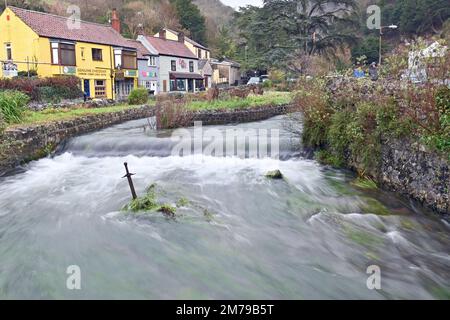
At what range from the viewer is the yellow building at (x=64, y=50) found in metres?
29.2

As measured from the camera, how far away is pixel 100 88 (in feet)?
115

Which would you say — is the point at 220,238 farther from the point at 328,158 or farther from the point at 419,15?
the point at 419,15

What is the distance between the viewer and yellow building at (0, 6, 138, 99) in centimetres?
2922

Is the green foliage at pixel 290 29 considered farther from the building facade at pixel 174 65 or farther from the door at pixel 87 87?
the door at pixel 87 87

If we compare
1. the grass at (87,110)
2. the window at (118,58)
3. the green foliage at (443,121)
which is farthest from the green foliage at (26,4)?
the green foliage at (443,121)

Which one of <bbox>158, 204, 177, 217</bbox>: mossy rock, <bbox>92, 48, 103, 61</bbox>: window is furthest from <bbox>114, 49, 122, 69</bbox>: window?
<bbox>158, 204, 177, 217</bbox>: mossy rock

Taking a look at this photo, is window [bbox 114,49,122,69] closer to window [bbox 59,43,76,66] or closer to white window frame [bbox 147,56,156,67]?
window [bbox 59,43,76,66]

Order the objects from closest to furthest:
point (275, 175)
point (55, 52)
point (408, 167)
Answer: point (408, 167), point (275, 175), point (55, 52)

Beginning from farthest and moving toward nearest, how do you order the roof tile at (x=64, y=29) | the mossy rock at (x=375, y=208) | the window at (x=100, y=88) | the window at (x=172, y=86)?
the window at (x=172, y=86), the window at (x=100, y=88), the roof tile at (x=64, y=29), the mossy rock at (x=375, y=208)

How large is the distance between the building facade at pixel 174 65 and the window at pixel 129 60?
6380mm

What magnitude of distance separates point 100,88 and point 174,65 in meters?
16.1

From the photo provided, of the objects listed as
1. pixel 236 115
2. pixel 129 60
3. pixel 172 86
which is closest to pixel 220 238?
pixel 236 115

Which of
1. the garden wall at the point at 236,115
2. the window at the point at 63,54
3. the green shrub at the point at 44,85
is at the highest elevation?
the window at the point at 63,54
